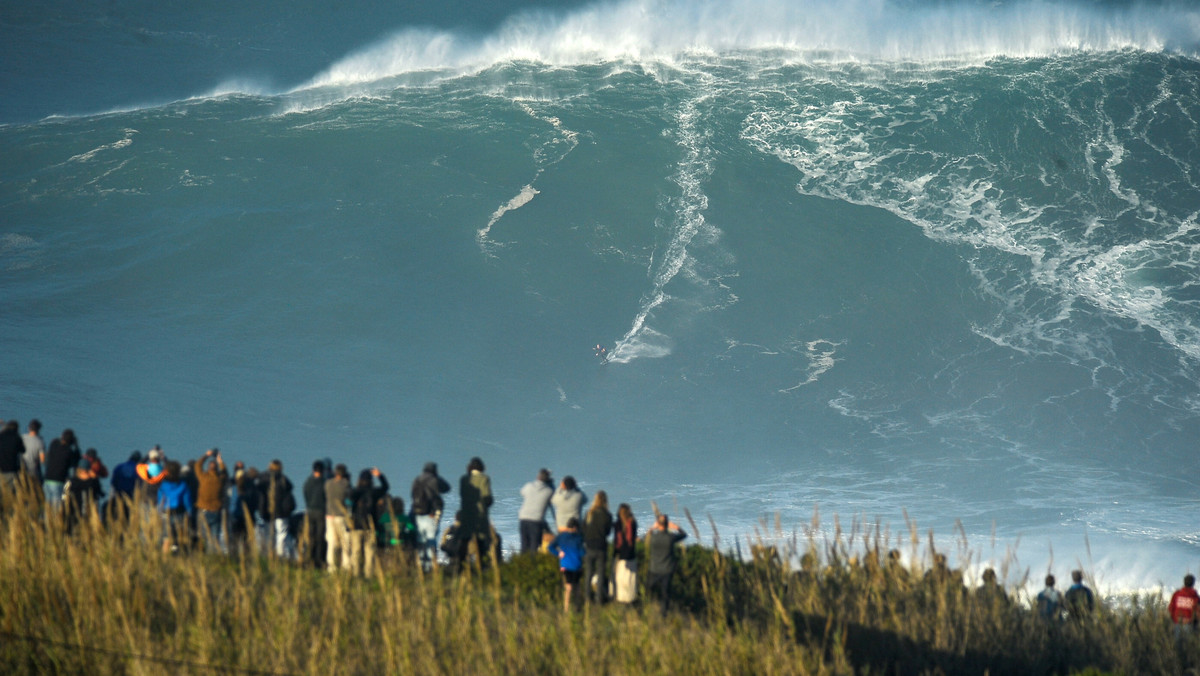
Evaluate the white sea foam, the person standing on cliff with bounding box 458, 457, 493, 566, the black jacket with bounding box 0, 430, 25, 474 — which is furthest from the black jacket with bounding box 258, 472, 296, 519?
the white sea foam

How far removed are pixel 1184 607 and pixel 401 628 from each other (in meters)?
8.53

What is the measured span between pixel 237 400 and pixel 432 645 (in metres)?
21.9

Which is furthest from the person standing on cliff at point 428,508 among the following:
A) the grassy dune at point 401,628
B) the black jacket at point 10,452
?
the black jacket at point 10,452

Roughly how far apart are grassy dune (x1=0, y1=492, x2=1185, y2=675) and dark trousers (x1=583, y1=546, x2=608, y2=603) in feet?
1.29

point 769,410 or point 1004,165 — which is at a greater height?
point 1004,165

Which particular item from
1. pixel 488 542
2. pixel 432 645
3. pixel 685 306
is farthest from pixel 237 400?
pixel 432 645

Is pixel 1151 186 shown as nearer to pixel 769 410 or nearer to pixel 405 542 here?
pixel 769 410

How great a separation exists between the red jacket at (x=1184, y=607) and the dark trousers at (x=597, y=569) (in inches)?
246

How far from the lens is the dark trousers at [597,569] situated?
9031mm

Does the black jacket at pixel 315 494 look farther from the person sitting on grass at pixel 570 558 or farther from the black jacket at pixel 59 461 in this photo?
the black jacket at pixel 59 461

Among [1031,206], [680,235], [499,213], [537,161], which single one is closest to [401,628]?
[680,235]

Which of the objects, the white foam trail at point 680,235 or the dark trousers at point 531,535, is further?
the white foam trail at point 680,235

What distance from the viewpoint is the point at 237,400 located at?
1059 inches

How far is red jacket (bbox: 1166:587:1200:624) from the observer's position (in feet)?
34.1
